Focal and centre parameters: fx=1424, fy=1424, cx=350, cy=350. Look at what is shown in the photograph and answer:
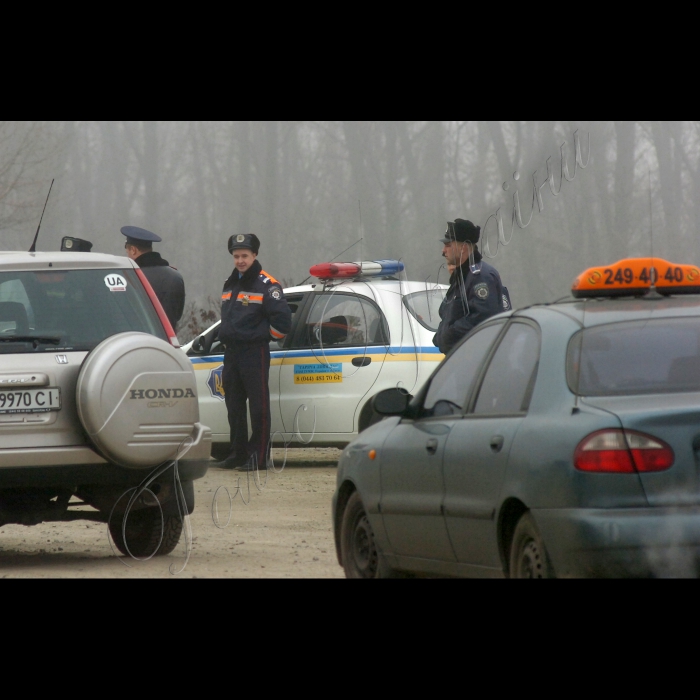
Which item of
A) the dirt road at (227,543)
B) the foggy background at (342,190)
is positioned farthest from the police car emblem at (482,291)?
the foggy background at (342,190)

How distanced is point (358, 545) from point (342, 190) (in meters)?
17.8

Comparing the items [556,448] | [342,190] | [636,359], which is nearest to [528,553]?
[556,448]

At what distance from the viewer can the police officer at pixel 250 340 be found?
1272 cm

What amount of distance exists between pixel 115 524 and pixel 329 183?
16.7 meters

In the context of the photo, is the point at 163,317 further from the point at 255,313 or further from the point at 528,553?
the point at 255,313

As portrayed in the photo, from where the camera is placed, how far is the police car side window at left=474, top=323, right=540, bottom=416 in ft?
17.3

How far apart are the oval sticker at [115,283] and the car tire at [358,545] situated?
2.00 metres

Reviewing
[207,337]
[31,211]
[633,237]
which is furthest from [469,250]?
[31,211]

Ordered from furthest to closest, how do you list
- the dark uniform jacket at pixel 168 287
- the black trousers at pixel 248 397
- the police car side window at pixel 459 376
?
1. the black trousers at pixel 248 397
2. the dark uniform jacket at pixel 168 287
3. the police car side window at pixel 459 376

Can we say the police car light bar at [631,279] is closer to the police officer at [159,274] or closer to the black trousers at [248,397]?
the police officer at [159,274]

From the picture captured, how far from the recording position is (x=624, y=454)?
15.4 ft

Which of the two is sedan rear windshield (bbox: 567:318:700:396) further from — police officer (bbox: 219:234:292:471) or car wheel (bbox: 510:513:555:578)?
police officer (bbox: 219:234:292:471)
